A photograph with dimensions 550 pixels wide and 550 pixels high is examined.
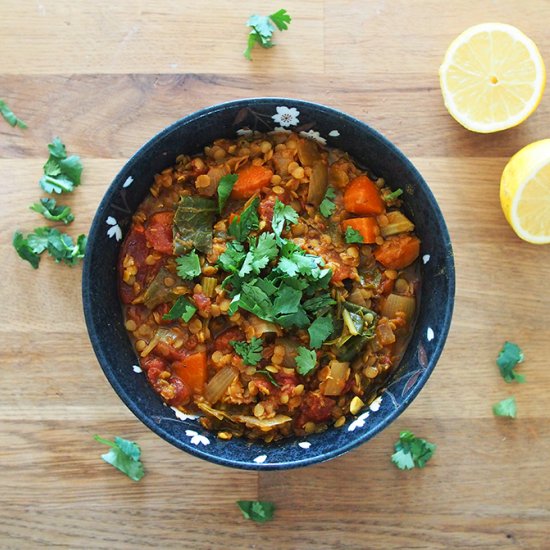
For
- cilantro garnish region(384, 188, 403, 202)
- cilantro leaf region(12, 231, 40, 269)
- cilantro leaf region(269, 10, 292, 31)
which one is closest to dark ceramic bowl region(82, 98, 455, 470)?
cilantro garnish region(384, 188, 403, 202)

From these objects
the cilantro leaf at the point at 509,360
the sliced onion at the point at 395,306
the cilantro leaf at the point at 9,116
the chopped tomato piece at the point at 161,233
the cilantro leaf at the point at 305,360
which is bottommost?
the cilantro leaf at the point at 509,360

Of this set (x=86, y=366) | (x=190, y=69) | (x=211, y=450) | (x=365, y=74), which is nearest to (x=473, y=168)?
(x=365, y=74)

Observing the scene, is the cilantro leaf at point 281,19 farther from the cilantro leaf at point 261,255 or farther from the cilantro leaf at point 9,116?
the cilantro leaf at point 9,116

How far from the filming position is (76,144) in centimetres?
346

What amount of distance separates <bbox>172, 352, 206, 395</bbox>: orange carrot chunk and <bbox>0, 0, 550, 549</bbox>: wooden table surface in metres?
0.49

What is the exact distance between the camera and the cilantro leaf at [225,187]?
10.1 feet

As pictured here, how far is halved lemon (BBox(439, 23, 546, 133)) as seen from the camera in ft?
10.9

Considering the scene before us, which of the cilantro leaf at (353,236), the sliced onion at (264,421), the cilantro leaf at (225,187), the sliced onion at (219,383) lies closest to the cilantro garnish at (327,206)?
the cilantro leaf at (353,236)

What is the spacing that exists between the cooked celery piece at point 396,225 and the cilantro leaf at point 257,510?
57.9 inches

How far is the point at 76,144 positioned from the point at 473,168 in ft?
6.54

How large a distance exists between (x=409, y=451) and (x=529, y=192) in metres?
1.39

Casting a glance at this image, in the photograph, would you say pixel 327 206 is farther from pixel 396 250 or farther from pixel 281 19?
pixel 281 19

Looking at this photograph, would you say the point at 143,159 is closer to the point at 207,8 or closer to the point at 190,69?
the point at 190,69

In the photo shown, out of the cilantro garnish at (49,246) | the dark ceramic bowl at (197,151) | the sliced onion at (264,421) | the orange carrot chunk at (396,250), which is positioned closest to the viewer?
the dark ceramic bowl at (197,151)
